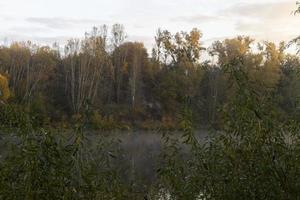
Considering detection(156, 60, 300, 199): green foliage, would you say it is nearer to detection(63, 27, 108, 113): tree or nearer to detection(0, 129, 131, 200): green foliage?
detection(0, 129, 131, 200): green foliage

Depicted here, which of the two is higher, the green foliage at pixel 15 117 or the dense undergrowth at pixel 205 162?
the green foliage at pixel 15 117

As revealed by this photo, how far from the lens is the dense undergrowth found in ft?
12.8

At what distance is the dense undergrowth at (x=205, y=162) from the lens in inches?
154

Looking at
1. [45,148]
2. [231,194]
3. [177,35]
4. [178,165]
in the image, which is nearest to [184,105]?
[178,165]

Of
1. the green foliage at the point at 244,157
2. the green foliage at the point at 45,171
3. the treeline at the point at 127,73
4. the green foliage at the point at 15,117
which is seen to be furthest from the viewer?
the treeline at the point at 127,73

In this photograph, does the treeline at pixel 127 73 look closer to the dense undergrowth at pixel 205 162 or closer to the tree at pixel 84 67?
the tree at pixel 84 67

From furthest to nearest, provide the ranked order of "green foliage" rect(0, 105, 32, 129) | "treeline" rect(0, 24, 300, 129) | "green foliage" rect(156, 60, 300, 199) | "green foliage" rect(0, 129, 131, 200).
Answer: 1. "treeline" rect(0, 24, 300, 129)
2. "green foliage" rect(156, 60, 300, 199)
3. "green foliage" rect(0, 105, 32, 129)
4. "green foliage" rect(0, 129, 131, 200)

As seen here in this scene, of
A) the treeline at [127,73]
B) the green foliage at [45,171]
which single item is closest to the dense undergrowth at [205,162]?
the green foliage at [45,171]

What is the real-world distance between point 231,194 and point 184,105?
0.93 m

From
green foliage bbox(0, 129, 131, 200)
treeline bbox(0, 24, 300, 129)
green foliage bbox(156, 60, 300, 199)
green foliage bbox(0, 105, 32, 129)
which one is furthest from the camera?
treeline bbox(0, 24, 300, 129)

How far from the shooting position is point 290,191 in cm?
427

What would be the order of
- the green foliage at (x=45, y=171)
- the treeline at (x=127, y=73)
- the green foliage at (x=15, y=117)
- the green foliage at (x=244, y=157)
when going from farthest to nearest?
the treeline at (x=127, y=73) < the green foliage at (x=244, y=157) < the green foliage at (x=15, y=117) < the green foliage at (x=45, y=171)

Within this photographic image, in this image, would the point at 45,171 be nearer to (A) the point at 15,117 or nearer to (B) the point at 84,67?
(A) the point at 15,117

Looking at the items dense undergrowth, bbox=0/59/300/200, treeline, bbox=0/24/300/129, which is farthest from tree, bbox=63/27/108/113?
dense undergrowth, bbox=0/59/300/200
